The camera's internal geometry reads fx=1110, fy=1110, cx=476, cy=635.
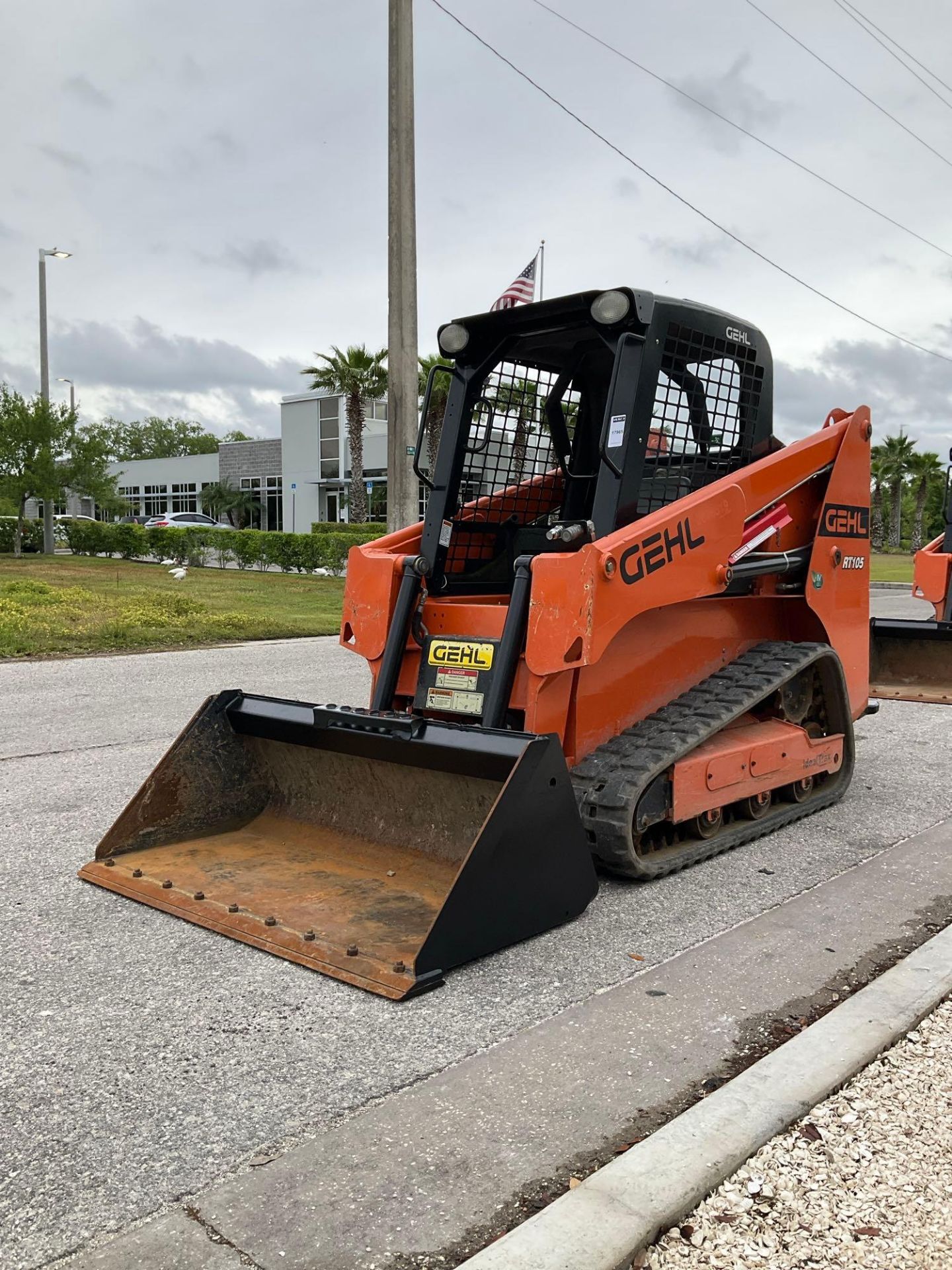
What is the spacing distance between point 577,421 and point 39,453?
28.0 metres

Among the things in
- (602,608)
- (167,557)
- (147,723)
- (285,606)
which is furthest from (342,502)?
(602,608)

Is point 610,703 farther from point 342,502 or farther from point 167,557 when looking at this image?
point 342,502

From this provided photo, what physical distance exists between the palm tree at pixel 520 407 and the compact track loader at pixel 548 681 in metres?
0.01

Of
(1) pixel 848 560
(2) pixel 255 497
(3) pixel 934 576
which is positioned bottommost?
(3) pixel 934 576

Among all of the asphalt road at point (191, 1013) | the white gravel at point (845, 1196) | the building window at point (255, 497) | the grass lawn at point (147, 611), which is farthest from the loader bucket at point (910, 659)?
the building window at point (255, 497)

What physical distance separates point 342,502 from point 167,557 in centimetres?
2196

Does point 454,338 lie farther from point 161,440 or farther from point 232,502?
point 161,440

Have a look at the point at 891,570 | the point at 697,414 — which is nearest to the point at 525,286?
the point at 697,414

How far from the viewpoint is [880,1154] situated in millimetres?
2586

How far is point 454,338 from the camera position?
550 centimetres

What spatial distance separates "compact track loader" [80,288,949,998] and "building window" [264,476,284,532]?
5514 centimetres

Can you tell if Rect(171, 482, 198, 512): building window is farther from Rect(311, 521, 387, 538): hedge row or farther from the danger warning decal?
the danger warning decal

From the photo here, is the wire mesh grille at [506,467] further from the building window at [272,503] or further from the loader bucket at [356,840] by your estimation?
the building window at [272,503]

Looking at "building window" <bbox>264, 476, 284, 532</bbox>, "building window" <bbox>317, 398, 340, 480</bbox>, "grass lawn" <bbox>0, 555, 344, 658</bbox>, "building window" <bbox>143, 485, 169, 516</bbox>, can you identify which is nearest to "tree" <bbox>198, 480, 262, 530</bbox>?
"building window" <bbox>264, 476, 284, 532</bbox>
